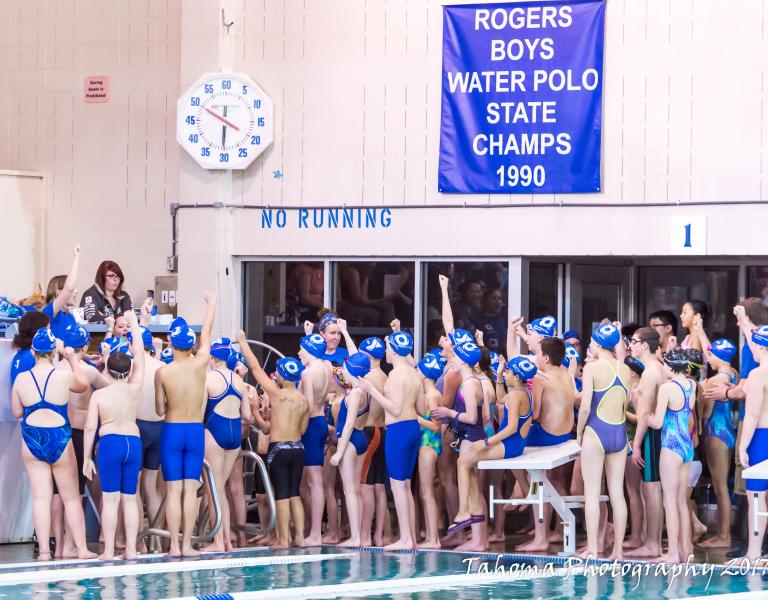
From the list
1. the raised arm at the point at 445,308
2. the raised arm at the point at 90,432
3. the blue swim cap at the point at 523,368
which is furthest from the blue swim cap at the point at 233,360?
the blue swim cap at the point at 523,368

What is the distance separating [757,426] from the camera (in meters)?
10.6

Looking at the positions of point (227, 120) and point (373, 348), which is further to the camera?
point (227, 120)

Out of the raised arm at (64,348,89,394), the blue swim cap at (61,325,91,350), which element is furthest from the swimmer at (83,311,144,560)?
the blue swim cap at (61,325,91,350)

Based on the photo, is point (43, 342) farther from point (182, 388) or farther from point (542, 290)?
point (542, 290)

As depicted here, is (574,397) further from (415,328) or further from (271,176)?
(271,176)

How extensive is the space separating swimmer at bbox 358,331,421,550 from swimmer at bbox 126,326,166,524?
1645 millimetres

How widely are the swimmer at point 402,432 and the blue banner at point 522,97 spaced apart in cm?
319

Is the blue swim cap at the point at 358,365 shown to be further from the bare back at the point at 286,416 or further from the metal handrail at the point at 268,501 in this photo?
the metal handrail at the point at 268,501

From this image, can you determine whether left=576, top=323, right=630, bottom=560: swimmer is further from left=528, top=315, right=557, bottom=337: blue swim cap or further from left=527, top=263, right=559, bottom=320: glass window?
left=527, top=263, right=559, bottom=320: glass window

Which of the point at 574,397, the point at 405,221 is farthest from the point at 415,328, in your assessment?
the point at 574,397

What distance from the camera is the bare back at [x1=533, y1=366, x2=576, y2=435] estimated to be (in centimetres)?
1140

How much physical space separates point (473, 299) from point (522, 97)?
209 centimetres

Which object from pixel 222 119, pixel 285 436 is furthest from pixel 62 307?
pixel 222 119

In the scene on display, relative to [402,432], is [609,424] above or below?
above
